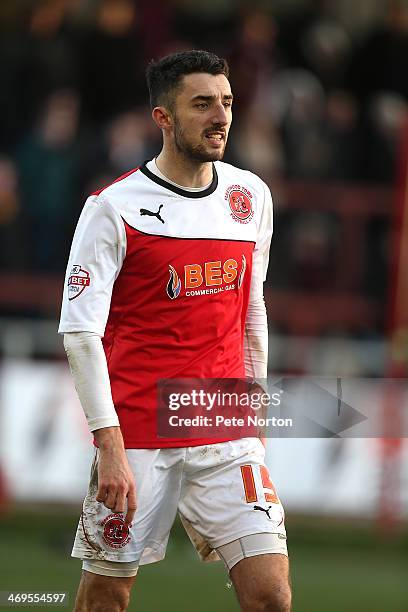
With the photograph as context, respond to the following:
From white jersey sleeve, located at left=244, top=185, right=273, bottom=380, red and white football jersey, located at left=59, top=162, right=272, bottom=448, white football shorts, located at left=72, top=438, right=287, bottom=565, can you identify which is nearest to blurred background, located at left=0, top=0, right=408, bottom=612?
white jersey sleeve, located at left=244, top=185, right=273, bottom=380

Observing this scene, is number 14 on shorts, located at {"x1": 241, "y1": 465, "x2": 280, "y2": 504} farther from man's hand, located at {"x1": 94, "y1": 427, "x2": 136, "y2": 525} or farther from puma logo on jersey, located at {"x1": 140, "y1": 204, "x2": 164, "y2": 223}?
puma logo on jersey, located at {"x1": 140, "y1": 204, "x2": 164, "y2": 223}

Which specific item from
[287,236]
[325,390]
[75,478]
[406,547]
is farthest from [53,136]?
[325,390]

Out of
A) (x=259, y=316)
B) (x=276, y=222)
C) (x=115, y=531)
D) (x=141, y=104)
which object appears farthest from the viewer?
(x=141, y=104)

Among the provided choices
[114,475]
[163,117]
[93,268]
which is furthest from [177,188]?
[114,475]

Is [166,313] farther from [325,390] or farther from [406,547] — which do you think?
[406,547]

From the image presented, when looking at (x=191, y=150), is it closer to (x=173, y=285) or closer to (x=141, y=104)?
(x=173, y=285)

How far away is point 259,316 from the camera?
580 cm

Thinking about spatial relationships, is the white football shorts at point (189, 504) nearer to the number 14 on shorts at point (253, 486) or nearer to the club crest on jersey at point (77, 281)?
the number 14 on shorts at point (253, 486)

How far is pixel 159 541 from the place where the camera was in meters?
5.47

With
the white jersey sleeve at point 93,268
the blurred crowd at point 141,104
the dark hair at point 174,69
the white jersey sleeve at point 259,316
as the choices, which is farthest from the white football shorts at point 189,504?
the blurred crowd at point 141,104

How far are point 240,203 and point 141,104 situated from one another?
7345 mm

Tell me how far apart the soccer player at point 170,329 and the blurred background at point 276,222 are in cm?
462

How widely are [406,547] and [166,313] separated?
604cm

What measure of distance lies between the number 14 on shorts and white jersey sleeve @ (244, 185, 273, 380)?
1.58ft
